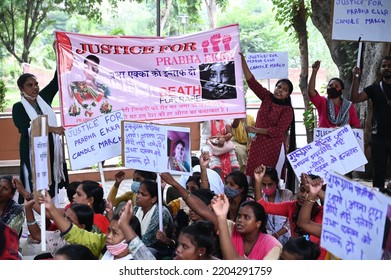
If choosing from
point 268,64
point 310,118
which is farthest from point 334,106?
point 310,118

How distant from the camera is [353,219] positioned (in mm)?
3994

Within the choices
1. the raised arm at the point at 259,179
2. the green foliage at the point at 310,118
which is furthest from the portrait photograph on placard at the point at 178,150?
the green foliage at the point at 310,118

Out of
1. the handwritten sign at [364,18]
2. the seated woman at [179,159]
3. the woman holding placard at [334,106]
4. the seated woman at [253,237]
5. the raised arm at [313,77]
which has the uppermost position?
the handwritten sign at [364,18]

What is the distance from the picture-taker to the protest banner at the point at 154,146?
5809 millimetres

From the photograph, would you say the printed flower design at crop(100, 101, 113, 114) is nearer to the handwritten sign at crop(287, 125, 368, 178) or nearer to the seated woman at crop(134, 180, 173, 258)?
the seated woman at crop(134, 180, 173, 258)

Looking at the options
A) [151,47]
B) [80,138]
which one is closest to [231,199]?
[80,138]

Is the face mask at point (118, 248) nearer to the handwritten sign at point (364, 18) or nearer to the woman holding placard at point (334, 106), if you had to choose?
the woman holding placard at point (334, 106)

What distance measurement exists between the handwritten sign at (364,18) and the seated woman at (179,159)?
264 cm

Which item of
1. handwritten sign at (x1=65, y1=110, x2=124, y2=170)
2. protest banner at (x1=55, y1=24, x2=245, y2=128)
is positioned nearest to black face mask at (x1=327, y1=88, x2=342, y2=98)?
protest banner at (x1=55, y1=24, x2=245, y2=128)

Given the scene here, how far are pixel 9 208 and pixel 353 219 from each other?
3258mm

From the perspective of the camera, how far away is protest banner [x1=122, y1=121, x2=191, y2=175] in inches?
229

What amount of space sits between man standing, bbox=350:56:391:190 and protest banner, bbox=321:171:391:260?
336cm

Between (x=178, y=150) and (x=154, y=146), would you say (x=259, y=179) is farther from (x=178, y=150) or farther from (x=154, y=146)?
(x=154, y=146)
